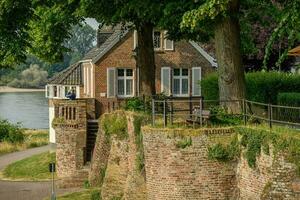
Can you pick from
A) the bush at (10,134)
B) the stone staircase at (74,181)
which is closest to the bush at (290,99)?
the stone staircase at (74,181)

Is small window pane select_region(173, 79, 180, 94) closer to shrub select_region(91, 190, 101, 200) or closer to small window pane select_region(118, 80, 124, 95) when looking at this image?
small window pane select_region(118, 80, 124, 95)

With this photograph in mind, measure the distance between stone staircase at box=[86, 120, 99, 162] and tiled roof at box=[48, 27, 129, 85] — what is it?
688 centimetres

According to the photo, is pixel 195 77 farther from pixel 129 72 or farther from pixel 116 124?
pixel 116 124

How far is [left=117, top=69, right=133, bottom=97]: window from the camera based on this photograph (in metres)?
40.3

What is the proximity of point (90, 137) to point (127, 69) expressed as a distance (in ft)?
26.1

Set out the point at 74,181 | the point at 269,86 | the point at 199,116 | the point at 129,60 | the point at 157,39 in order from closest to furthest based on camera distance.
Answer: the point at 199,116, the point at 269,86, the point at 74,181, the point at 129,60, the point at 157,39

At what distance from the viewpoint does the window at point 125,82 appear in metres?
40.3

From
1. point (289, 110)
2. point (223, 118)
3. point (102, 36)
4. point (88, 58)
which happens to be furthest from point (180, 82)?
point (223, 118)

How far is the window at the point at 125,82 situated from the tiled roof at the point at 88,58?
1.63 metres

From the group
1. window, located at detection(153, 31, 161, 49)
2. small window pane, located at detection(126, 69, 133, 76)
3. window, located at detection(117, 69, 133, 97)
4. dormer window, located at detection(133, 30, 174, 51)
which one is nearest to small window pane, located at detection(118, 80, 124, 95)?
window, located at detection(117, 69, 133, 97)

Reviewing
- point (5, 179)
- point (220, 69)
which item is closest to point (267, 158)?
point (220, 69)

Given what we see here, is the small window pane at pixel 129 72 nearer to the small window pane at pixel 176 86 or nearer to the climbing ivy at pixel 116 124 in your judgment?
the small window pane at pixel 176 86

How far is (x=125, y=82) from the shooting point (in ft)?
133

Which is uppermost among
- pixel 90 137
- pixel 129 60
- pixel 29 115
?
pixel 129 60
